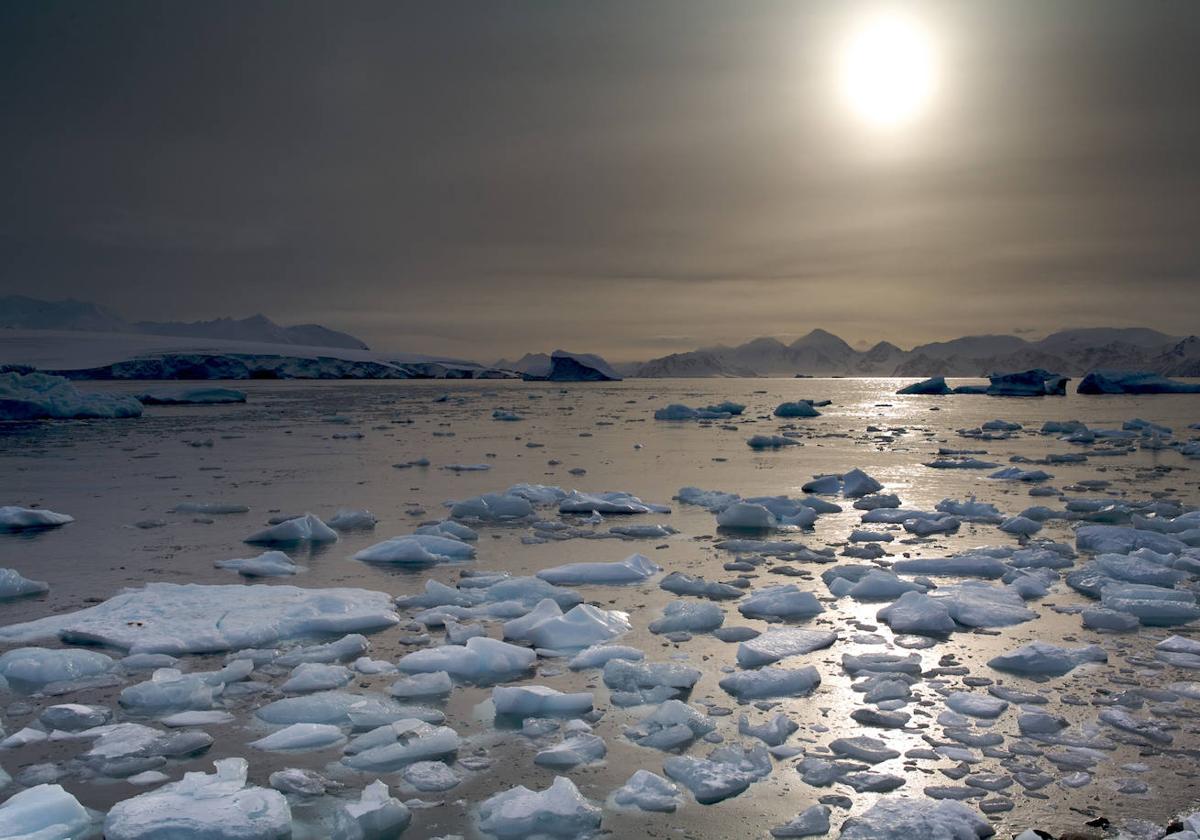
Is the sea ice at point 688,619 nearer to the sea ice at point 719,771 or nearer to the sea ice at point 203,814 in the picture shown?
the sea ice at point 719,771

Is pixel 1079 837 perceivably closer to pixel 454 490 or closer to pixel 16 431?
pixel 454 490

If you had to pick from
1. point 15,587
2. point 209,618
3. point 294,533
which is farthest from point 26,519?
point 209,618

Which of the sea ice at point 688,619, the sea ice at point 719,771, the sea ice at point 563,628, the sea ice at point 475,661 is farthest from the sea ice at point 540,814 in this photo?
the sea ice at point 688,619

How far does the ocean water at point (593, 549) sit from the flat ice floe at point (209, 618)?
0.26m

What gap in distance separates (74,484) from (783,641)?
10.00 m

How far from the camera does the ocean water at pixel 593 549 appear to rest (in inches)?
115

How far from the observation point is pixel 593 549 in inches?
283

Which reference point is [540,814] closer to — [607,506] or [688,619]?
[688,619]

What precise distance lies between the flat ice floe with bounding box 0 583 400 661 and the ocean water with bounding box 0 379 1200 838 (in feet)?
0.86

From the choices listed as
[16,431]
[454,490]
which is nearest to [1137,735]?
[454,490]

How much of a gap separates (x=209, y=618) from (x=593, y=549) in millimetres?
3176

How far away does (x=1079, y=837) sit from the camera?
251 centimetres

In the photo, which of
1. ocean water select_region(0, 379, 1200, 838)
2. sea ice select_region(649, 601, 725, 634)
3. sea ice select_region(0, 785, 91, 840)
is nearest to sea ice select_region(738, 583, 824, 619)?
ocean water select_region(0, 379, 1200, 838)

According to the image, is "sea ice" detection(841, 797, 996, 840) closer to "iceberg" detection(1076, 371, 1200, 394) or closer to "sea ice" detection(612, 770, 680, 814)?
"sea ice" detection(612, 770, 680, 814)
